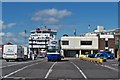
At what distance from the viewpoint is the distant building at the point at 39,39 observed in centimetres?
16088

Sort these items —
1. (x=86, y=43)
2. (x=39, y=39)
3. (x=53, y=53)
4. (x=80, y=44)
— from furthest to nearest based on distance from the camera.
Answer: (x=39, y=39) → (x=86, y=43) → (x=80, y=44) → (x=53, y=53)

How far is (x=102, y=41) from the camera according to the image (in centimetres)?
11781

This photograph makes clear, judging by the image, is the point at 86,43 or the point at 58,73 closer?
the point at 58,73

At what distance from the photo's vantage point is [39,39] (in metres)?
167

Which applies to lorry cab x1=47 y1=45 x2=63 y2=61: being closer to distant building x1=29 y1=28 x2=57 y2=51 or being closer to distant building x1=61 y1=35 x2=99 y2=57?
distant building x1=61 y1=35 x2=99 y2=57

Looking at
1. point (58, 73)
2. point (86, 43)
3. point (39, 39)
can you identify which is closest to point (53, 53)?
point (58, 73)

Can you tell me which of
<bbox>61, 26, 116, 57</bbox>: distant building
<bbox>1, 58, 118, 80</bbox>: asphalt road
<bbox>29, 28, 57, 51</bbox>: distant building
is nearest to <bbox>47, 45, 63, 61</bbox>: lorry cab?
<bbox>1, 58, 118, 80</bbox>: asphalt road

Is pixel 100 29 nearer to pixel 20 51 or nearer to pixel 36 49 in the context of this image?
pixel 36 49

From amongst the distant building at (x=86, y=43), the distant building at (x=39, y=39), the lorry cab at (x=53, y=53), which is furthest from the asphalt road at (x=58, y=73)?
the distant building at (x=39, y=39)

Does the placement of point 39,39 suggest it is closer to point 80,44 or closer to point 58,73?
point 80,44

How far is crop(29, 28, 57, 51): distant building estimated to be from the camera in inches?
6334

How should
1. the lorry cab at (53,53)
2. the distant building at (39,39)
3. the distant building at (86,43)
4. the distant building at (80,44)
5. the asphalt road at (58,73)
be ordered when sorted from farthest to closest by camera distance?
the distant building at (39,39) < the distant building at (80,44) < the distant building at (86,43) < the lorry cab at (53,53) < the asphalt road at (58,73)

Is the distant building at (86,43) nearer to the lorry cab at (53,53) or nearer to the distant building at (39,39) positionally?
the distant building at (39,39)

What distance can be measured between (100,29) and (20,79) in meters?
146
